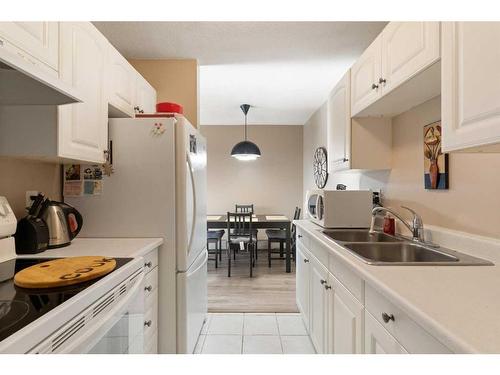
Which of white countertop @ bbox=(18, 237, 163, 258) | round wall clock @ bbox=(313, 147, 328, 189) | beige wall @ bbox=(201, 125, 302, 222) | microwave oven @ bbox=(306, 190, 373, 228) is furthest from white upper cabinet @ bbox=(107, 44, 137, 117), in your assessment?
beige wall @ bbox=(201, 125, 302, 222)

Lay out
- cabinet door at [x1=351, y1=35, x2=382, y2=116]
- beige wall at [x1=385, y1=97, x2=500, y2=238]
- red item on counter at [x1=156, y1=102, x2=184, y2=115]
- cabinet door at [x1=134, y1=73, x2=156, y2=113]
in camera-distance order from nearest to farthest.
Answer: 1. beige wall at [x1=385, y1=97, x2=500, y2=238]
2. cabinet door at [x1=351, y1=35, x2=382, y2=116]
3. red item on counter at [x1=156, y1=102, x2=184, y2=115]
4. cabinet door at [x1=134, y1=73, x2=156, y2=113]

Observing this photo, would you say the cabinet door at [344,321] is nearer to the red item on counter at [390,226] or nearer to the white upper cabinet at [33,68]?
the red item on counter at [390,226]

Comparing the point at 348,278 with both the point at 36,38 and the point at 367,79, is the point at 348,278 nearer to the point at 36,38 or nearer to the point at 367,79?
the point at 367,79

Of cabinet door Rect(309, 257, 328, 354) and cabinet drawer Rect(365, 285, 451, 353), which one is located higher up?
cabinet drawer Rect(365, 285, 451, 353)

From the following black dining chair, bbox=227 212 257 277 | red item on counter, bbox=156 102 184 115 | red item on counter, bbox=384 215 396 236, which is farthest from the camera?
black dining chair, bbox=227 212 257 277

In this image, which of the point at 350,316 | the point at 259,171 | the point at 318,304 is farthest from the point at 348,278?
the point at 259,171

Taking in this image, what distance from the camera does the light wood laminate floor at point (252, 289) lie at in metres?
2.96

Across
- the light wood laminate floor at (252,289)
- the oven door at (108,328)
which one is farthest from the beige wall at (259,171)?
the oven door at (108,328)

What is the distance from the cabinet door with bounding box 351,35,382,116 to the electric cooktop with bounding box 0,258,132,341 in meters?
1.74

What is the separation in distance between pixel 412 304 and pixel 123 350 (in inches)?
39.2

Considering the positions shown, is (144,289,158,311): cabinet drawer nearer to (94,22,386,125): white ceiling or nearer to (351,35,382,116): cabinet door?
(351,35,382,116): cabinet door

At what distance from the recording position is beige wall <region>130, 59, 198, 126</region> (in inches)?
108

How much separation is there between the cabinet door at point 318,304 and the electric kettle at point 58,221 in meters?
1.48

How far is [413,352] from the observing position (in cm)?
85
